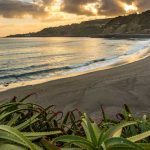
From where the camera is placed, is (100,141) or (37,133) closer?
(100,141)

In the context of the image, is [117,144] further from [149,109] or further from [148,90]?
[148,90]

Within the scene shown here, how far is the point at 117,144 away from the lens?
1488mm

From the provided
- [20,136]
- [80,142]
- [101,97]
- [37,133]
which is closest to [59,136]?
[37,133]

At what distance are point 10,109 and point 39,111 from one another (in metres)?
0.18

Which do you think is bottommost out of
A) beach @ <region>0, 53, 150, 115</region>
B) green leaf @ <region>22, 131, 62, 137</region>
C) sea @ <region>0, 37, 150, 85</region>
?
sea @ <region>0, 37, 150, 85</region>

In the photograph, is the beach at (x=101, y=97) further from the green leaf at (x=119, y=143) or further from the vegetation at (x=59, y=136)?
the green leaf at (x=119, y=143)

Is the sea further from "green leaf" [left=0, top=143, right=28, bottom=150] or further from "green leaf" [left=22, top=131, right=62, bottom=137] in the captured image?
"green leaf" [left=0, top=143, right=28, bottom=150]

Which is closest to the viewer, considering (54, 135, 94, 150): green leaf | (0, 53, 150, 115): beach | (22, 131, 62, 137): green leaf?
(54, 135, 94, 150): green leaf

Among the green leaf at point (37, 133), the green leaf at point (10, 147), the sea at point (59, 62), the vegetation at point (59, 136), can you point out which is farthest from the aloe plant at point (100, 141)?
the sea at point (59, 62)

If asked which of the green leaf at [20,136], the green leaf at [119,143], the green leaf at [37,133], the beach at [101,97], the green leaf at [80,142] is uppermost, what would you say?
the green leaf at [20,136]

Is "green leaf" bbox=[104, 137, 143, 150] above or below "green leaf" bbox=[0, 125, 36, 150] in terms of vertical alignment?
below

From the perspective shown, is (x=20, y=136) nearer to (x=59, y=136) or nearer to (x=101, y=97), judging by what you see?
(x=59, y=136)

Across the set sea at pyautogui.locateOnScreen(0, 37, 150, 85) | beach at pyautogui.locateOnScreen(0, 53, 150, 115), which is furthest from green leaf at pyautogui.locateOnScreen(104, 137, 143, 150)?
sea at pyautogui.locateOnScreen(0, 37, 150, 85)

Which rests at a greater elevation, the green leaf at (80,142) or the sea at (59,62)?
the green leaf at (80,142)
